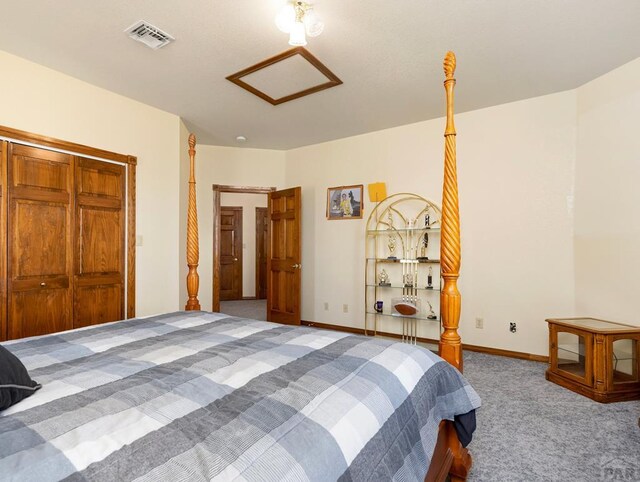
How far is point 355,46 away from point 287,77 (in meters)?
0.73

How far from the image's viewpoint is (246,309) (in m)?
6.44

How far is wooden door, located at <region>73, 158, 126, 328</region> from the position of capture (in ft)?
10.4

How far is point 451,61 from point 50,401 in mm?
2154

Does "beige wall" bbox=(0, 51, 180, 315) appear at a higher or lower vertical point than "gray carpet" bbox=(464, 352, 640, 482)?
higher

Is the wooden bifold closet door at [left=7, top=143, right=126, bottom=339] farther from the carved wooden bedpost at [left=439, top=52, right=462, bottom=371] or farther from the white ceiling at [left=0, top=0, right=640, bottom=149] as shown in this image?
the carved wooden bedpost at [left=439, top=52, right=462, bottom=371]

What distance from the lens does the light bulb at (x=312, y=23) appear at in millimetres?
2152

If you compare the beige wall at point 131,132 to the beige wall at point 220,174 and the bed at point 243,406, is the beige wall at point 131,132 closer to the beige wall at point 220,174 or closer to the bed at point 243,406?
the beige wall at point 220,174

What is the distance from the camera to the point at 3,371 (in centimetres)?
93

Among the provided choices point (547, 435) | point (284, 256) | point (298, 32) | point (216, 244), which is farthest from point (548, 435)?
point (216, 244)

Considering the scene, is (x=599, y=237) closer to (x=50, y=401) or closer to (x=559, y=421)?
(x=559, y=421)

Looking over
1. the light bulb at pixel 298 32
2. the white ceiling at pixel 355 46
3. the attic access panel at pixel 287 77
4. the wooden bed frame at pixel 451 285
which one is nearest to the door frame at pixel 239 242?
the white ceiling at pixel 355 46

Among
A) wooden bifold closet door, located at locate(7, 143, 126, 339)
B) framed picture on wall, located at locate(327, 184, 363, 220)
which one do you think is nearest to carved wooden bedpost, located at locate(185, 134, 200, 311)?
wooden bifold closet door, located at locate(7, 143, 126, 339)

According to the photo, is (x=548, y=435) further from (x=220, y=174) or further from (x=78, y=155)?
(x=220, y=174)

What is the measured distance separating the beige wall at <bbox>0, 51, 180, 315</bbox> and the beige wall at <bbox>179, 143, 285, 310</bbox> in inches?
43.2
